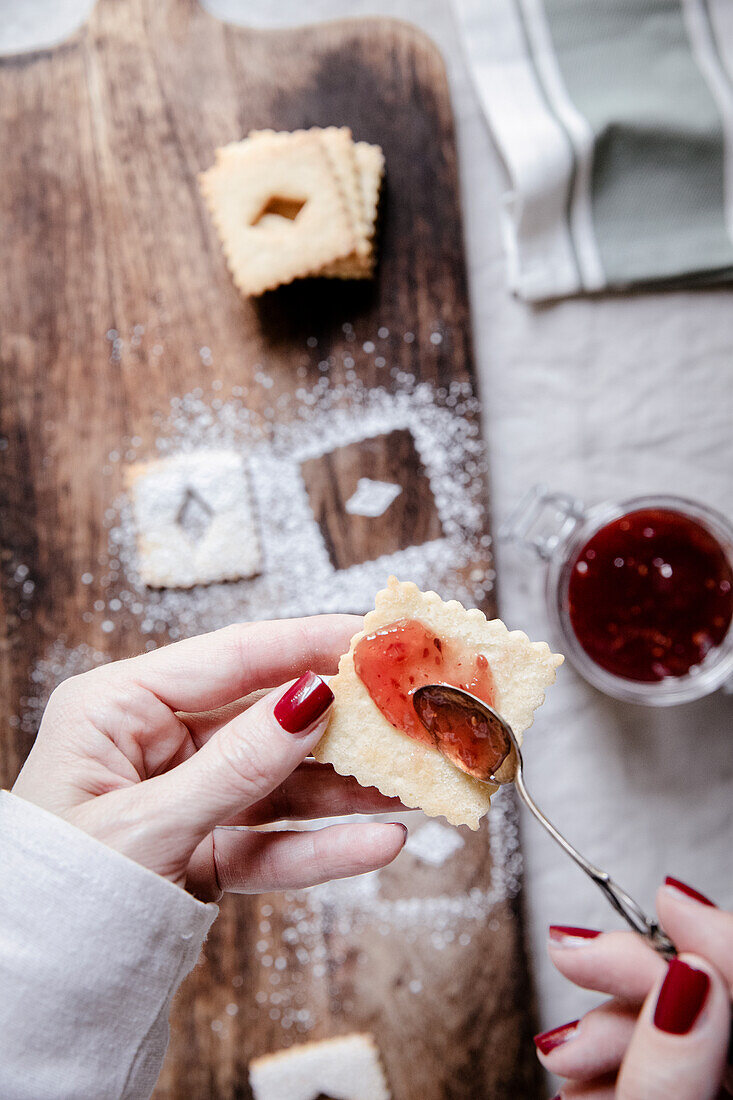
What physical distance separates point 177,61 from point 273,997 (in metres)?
1.84

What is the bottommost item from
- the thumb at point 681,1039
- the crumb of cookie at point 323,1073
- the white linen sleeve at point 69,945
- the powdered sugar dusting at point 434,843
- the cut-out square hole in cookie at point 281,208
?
the crumb of cookie at point 323,1073

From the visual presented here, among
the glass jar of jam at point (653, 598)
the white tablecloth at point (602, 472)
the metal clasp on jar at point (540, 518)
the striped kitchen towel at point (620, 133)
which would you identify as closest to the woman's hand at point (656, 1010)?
the glass jar of jam at point (653, 598)

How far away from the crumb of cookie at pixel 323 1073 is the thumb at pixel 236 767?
2.86 ft

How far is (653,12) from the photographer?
154 centimetres

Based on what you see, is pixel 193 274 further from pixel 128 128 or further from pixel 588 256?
pixel 588 256

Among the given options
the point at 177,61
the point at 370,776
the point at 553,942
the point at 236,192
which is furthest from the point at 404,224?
the point at 553,942

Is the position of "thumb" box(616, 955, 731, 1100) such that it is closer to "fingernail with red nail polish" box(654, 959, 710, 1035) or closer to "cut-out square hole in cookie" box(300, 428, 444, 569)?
"fingernail with red nail polish" box(654, 959, 710, 1035)

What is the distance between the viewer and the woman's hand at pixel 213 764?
2.84 feet

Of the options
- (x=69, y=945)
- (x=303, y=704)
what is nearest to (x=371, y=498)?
(x=303, y=704)

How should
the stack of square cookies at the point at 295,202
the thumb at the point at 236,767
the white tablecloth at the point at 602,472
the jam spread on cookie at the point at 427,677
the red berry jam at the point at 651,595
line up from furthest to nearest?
1. the white tablecloth at the point at 602,472
2. the stack of square cookies at the point at 295,202
3. the red berry jam at the point at 651,595
4. the jam spread on cookie at the point at 427,677
5. the thumb at the point at 236,767

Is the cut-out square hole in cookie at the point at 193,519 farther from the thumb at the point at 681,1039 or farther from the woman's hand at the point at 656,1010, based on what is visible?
the thumb at the point at 681,1039

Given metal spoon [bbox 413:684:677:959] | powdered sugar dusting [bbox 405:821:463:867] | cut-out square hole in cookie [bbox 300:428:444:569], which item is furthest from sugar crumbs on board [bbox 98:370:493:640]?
metal spoon [bbox 413:684:677:959]

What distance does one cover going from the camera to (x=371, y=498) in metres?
1.55

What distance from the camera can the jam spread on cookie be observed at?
99 centimetres
